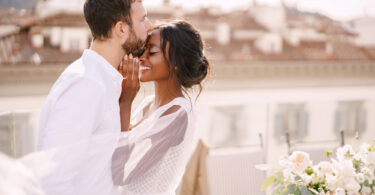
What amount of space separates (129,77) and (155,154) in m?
0.34

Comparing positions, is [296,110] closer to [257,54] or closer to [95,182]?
[257,54]

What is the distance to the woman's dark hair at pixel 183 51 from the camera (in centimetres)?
196

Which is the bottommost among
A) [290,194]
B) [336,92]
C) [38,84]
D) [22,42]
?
[336,92]

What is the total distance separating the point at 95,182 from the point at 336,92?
54.3 ft

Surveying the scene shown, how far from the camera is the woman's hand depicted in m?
1.76

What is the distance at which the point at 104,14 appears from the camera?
1596 millimetres

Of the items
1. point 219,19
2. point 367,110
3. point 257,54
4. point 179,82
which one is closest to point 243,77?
point 257,54

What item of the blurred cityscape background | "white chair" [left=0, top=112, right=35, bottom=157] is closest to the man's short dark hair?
"white chair" [left=0, top=112, right=35, bottom=157]

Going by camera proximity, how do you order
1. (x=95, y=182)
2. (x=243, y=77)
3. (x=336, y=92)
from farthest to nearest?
(x=336, y=92), (x=243, y=77), (x=95, y=182)

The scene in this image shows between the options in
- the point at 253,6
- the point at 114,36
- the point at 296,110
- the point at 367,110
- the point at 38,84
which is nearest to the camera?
the point at 114,36


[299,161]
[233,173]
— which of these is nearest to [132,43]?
[299,161]

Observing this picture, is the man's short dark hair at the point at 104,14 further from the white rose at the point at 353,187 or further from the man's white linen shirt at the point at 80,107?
the white rose at the point at 353,187

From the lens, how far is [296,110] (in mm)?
10312

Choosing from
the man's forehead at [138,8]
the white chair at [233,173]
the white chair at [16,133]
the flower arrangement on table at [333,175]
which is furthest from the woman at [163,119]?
the white chair at [16,133]
